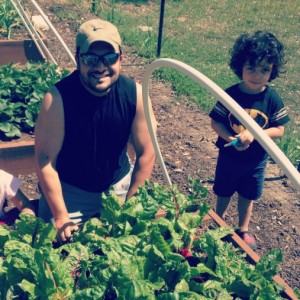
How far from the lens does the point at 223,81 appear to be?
6398 mm

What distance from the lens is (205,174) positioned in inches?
175

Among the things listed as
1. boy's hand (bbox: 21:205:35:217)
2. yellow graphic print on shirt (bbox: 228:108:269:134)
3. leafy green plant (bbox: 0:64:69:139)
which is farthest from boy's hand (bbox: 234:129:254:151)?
leafy green plant (bbox: 0:64:69:139)

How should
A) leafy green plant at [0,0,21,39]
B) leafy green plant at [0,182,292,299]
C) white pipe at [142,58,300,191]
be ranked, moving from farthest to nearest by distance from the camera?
leafy green plant at [0,0,21,39] < leafy green plant at [0,182,292,299] < white pipe at [142,58,300,191]

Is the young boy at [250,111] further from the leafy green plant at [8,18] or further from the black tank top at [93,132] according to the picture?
the leafy green plant at [8,18]

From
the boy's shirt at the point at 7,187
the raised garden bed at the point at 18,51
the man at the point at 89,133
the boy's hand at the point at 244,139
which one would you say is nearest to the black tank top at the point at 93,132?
the man at the point at 89,133

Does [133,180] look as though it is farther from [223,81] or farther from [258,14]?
[258,14]

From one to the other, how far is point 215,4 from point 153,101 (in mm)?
5084

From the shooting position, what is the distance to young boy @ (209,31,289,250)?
304 cm

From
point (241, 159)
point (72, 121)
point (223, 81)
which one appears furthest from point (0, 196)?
point (223, 81)

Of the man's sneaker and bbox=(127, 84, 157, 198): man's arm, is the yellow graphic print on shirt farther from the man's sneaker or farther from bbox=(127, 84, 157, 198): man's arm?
the man's sneaker

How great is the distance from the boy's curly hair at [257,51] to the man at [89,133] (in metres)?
0.64

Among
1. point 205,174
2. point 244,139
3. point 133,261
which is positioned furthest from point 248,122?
point 205,174

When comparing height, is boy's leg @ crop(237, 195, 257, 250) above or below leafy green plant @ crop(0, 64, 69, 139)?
below

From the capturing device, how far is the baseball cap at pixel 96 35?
8.96 feet
